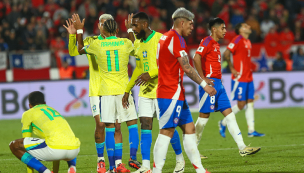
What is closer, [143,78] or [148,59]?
[143,78]

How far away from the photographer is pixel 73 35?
714cm

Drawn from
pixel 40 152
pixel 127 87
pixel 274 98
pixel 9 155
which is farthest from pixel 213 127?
pixel 40 152

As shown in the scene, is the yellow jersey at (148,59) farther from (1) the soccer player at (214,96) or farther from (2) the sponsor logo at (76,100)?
(2) the sponsor logo at (76,100)

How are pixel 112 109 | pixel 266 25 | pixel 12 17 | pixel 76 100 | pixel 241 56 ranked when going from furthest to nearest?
1. pixel 266 25
2. pixel 12 17
3. pixel 76 100
4. pixel 241 56
5. pixel 112 109

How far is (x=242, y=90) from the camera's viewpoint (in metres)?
11.1

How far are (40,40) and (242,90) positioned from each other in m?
11.0

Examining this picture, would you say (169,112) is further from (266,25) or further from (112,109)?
(266,25)

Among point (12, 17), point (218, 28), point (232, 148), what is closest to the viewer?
point (218, 28)

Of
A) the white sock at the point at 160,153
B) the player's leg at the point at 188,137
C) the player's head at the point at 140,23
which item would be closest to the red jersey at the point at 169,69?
the player's leg at the point at 188,137

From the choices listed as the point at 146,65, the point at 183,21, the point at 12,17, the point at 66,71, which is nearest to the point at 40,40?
the point at 12,17

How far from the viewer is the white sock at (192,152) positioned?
5.93 meters

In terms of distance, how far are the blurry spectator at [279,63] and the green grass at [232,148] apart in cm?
264

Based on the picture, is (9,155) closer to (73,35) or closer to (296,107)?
(73,35)

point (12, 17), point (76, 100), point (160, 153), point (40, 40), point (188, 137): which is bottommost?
point (76, 100)
